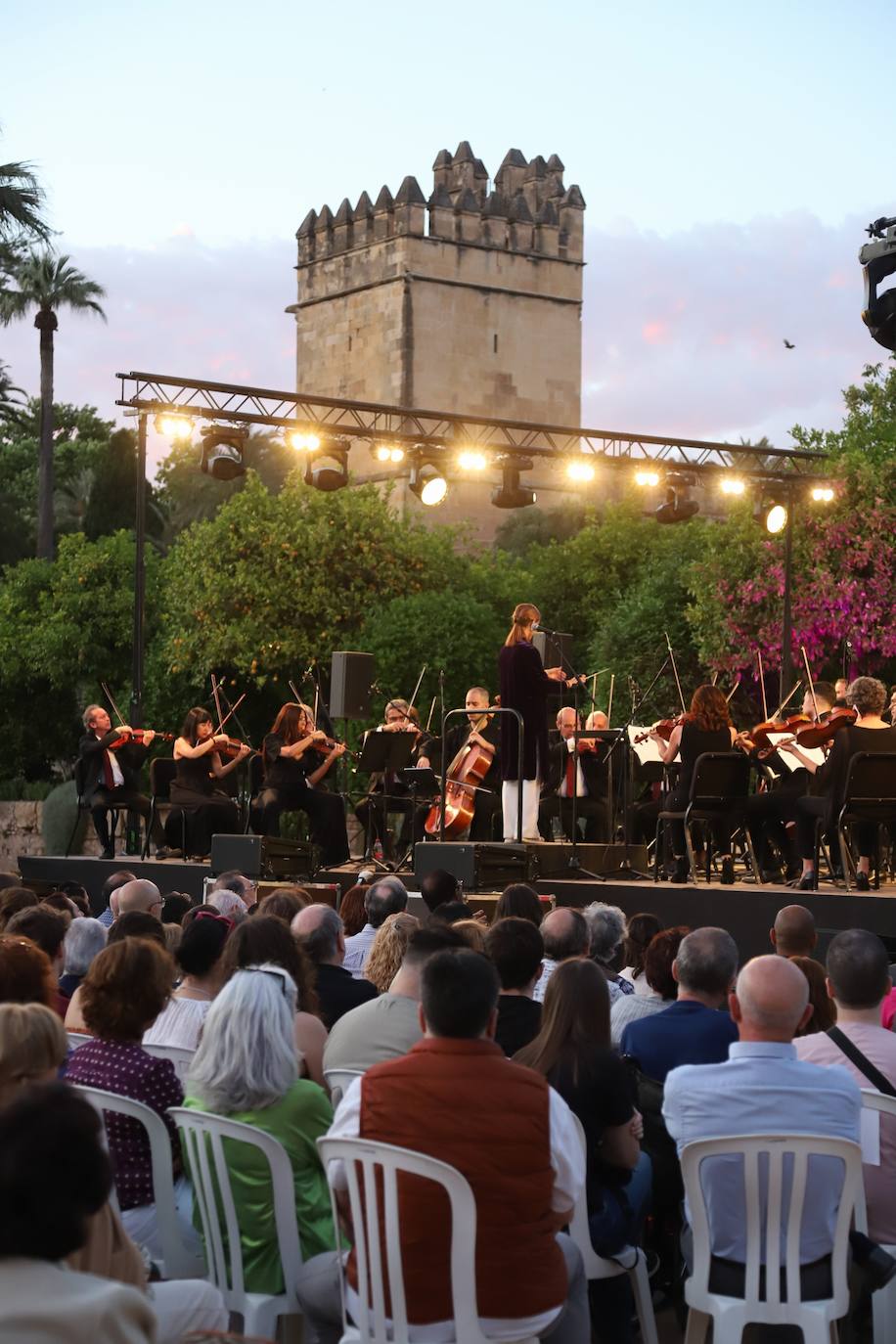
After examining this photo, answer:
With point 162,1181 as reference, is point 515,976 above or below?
above

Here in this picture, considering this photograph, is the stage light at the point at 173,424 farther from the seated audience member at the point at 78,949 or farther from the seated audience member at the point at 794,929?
the seated audience member at the point at 794,929

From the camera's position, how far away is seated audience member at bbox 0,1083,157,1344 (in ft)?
6.95

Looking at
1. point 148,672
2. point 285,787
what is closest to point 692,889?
point 285,787

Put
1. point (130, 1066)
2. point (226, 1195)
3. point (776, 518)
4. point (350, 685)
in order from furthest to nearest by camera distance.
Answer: point (776, 518)
point (350, 685)
point (130, 1066)
point (226, 1195)

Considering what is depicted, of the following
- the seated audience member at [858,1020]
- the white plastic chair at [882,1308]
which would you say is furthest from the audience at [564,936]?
the white plastic chair at [882,1308]

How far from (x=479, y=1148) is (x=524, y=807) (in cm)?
836

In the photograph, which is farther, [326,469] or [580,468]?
[580,468]

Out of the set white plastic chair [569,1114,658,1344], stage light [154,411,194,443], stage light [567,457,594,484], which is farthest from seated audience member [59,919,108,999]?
stage light [567,457,594,484]

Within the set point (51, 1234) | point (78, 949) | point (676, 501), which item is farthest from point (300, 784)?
point (51, 1234)

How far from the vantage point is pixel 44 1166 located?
7.00 feet

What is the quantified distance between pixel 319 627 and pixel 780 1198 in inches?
1017

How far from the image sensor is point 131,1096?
168 inches

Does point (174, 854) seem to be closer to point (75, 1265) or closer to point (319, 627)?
point (75, 1265)

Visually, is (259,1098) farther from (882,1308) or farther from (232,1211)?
(882,1308)
